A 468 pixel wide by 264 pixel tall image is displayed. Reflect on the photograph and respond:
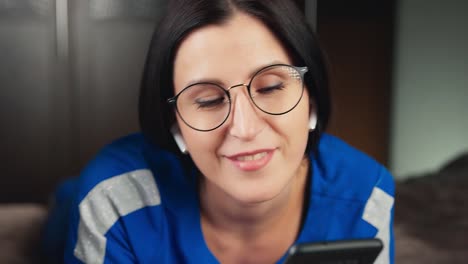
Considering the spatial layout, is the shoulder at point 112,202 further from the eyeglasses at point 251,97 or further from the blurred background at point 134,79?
the blurred background at point 134,79

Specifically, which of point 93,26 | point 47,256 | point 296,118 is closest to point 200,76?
point 296,118

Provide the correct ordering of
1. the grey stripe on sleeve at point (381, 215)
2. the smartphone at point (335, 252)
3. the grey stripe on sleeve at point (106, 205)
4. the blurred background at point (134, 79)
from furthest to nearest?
the blurred background at point (134, 79), the grey stripe on sleeve at point (381, 215), the grey stripe on sleeve at point (106, 205), the smartphone at point (335, 252)

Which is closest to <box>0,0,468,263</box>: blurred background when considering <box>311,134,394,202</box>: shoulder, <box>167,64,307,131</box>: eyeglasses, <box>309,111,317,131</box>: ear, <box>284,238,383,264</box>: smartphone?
<box>311,134,394,202</box>: shoulder

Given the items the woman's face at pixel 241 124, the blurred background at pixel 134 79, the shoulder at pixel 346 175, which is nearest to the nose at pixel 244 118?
the woman's face at pixel 241 124

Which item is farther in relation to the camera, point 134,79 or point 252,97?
point 134,79

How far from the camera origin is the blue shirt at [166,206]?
1.08m

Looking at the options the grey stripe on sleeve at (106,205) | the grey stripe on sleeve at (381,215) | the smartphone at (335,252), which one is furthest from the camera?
the grey stripe on sleeve at (381,215)

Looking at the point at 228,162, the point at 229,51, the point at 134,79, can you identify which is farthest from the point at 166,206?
the point at 134,79

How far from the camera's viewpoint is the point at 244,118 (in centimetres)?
95

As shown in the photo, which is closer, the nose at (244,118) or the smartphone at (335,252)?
the smartphone at (335,252)

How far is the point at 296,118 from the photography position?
3.33ft

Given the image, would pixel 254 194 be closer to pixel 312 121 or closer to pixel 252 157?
pixel 252 157

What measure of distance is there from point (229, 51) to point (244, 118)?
11cm

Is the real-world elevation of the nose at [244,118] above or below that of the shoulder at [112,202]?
above
